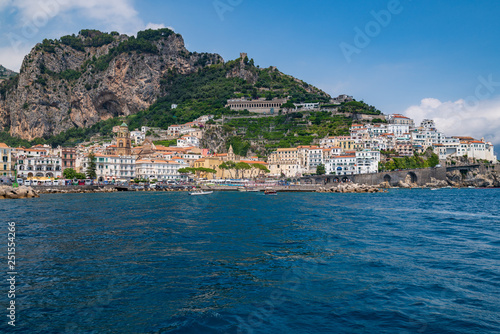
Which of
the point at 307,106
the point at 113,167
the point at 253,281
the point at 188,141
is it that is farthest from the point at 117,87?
the point at 253,281

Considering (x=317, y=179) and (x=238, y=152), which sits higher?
(x=238, y=152)

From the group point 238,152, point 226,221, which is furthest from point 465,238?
point 238,152

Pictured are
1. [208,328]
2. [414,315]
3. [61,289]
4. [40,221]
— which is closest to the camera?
[208,328]

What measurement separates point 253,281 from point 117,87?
138 metres

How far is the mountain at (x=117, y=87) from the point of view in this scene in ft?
419

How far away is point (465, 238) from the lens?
1777cm

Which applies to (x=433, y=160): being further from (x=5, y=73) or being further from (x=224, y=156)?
(x=5, y=73)

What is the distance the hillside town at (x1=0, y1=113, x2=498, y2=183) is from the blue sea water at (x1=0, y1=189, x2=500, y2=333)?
5857 centimetres

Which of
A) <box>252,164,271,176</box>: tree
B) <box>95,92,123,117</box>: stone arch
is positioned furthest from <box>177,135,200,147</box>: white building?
<box>95,92,123,117</box>: stone arch

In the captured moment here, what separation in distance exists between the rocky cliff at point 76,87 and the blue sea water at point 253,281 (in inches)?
5005

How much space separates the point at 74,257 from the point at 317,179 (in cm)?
6873

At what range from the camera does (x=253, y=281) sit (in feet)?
34.6

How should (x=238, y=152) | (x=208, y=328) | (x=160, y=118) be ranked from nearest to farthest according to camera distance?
(x=208, y=328), (x=238, y=152), (x=160, y=118)

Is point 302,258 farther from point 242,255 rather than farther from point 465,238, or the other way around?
point 465,238
